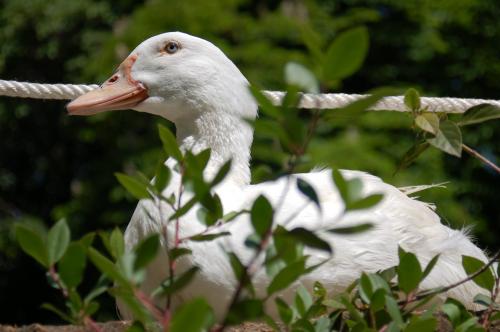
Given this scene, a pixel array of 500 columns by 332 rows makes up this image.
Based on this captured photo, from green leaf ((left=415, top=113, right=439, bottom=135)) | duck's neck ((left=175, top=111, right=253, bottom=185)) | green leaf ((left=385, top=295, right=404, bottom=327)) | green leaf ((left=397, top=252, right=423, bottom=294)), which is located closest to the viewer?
green leaf ((left=385, top=295, right=404, bottom=327))

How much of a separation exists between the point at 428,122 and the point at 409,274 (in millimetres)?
362

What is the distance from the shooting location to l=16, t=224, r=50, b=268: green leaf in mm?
1328

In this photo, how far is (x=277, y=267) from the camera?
1.50 metres

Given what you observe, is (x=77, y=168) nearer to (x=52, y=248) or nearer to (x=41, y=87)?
(x=41, y=87)

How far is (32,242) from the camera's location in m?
1.35

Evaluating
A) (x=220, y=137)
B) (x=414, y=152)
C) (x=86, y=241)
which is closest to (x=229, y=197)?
(x=220, y=137)

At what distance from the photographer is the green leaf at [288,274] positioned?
4.51 feet

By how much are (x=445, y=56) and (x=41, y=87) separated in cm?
675

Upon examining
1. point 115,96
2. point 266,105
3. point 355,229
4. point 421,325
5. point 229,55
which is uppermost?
point 266,105

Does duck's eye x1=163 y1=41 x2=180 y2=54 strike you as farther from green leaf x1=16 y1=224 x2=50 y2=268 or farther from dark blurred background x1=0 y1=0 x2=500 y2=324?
dark blurred background x1=0 y1=0 x2=500 y2=324

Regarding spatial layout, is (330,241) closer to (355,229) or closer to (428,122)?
(428,122)

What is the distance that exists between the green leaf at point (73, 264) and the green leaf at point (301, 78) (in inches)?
13.6

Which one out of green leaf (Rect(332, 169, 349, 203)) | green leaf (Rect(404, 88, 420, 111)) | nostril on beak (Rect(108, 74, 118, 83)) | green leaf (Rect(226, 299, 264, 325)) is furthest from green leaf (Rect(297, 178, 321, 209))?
nostril on beak (Rect(108, 74, 118, 83))

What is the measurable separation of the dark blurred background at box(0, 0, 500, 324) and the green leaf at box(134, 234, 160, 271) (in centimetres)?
544
